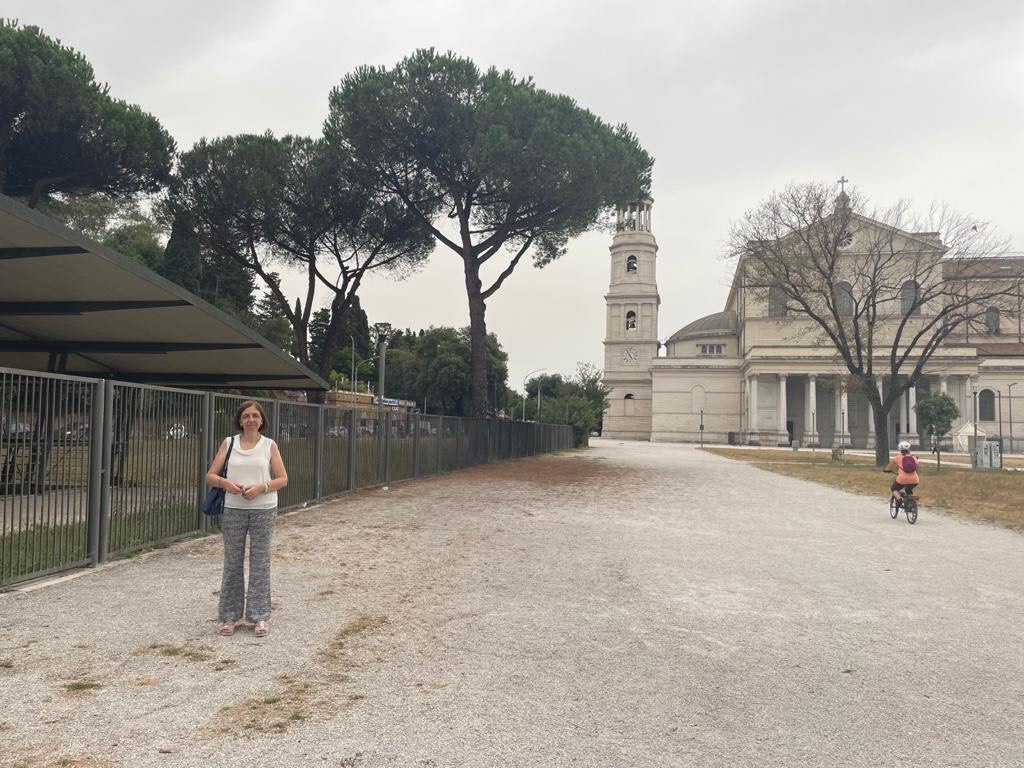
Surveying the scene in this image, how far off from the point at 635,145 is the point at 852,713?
26263 mm

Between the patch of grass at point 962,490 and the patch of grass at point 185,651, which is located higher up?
the patch of grass at point 185,651

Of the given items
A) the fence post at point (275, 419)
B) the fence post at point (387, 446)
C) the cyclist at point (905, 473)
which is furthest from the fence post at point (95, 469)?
the cyclist at point (905, 473)

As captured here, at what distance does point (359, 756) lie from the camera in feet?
10.3

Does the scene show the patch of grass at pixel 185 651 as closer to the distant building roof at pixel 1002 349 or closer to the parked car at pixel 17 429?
the parked car at pixel 17 429

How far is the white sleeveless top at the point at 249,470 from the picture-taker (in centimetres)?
489

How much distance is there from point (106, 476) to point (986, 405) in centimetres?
7868

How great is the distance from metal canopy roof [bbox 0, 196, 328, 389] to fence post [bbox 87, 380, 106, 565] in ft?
6.25

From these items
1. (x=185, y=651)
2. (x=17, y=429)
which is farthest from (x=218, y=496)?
(x=17, y=429)

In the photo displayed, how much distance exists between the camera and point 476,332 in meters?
28.2

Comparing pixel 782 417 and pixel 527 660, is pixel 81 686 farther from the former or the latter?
pixel 782 417

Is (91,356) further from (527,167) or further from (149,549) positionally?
(527,167)

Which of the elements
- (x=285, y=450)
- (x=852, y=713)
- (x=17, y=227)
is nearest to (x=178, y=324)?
(x=285, y=450)

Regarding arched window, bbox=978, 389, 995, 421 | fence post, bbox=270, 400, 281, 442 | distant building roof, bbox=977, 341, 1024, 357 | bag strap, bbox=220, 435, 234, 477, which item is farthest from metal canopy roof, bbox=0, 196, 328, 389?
distant building roof, bbox=977, 341, 1024, 357

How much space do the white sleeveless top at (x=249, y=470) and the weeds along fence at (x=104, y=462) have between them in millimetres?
2270
